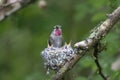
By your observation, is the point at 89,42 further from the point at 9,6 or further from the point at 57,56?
the point at 9,6

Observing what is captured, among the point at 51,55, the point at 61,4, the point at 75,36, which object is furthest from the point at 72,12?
the point at 51,55

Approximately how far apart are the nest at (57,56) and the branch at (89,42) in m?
0.31

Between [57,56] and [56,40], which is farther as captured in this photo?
[57,56]

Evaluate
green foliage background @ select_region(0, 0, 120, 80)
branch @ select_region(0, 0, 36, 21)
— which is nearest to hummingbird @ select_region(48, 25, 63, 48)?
branch @ select_region(0, 0, 36, 21)

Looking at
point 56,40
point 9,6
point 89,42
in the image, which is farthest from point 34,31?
point 89,42

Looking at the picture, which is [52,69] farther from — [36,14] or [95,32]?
[36,14]

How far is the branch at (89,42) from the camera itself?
4.16m

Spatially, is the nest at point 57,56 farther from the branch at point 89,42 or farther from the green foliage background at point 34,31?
the green foliage background at point 34,31

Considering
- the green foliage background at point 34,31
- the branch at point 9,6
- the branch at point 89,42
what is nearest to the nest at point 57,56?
the branch at point 89,42

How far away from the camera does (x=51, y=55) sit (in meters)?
5.10

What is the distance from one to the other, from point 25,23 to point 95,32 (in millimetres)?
5474

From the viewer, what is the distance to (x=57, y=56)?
198 inches

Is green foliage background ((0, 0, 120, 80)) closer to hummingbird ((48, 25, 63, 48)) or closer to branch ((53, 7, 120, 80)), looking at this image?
hummingbird ((48, 25, 63, 48))

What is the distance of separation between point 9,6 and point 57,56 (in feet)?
5.62
